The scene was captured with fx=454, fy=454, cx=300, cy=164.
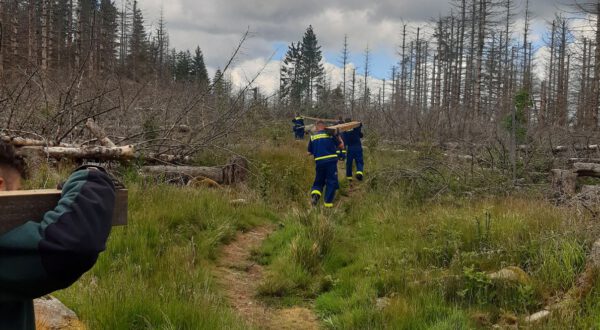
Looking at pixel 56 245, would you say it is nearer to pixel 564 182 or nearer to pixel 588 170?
pixel 564 182

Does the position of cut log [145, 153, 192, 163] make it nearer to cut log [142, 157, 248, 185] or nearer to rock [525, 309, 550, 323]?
cut log [142, 157, 248, 185]

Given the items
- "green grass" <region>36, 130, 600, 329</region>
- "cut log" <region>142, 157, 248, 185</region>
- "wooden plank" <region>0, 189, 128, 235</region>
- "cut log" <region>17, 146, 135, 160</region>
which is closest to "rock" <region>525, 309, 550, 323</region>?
"green grass" <region>36, 130, 600, 329</region>

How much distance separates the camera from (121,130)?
→ 10453 millimetres

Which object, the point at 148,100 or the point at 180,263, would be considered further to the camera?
the point at 148,100

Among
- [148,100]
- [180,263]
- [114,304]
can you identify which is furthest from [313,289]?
[148,100]

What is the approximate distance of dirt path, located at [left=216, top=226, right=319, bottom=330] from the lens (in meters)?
4.48

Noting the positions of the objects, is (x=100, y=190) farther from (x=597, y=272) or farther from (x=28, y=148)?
(x=28, y=148)

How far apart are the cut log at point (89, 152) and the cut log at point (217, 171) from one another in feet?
4.51

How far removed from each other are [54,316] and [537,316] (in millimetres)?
3759

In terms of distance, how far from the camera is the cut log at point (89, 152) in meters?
7.58

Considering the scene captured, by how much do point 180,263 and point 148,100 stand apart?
9798 millimetres

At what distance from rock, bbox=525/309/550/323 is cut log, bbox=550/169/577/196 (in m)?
5.28

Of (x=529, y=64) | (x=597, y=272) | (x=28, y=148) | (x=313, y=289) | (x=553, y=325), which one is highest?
(x=529, y=64)

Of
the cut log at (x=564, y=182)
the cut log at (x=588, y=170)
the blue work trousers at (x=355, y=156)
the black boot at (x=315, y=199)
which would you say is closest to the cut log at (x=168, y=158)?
the black boot at (x=315, y=199)
